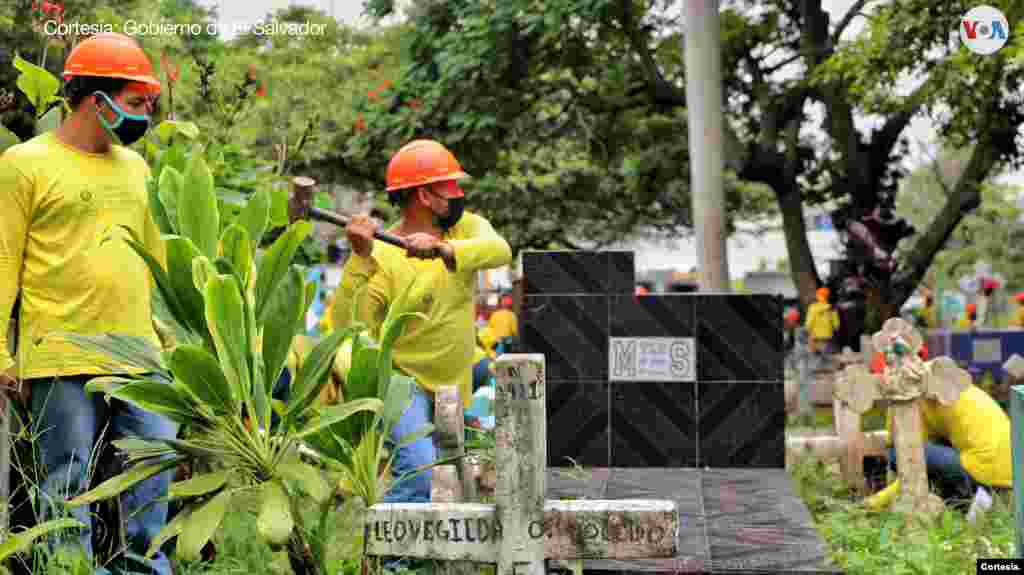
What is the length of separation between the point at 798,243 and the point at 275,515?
15417 millimetres

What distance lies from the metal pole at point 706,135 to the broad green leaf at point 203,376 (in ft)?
31.4

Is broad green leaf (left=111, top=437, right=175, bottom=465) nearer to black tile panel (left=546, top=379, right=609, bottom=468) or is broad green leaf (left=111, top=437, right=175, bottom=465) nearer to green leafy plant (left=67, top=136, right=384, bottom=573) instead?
green leafy plant (left=67, top=136, right=384, bottom=573)

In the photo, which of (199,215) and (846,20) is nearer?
(199,215)

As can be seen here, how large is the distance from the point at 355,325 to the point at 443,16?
1177 centimetres

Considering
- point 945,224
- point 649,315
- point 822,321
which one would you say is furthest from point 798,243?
point 649,315

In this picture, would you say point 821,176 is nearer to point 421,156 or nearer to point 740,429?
point 740,429

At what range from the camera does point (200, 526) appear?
3680 millimetres

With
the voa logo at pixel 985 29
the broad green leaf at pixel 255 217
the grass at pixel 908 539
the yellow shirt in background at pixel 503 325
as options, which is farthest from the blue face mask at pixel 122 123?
the yellow shirt in background at pixel 503 325

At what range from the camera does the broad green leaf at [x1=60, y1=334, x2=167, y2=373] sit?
3.87 m

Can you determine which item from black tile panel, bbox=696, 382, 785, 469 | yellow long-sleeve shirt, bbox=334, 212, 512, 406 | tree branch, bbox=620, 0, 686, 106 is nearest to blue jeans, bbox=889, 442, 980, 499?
black tile panel, bbox=696, 382, 785, 469

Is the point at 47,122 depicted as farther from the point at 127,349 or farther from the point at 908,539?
the point at 908,539

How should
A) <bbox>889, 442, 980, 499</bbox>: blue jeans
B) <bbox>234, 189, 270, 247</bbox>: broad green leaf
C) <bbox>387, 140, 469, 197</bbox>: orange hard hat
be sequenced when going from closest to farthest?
<bbox>234, 189, 270, 247</bbox>: broad green leaf, <bbox>387, 140, 469, 197</bbox>: orange hard hat, <bbox>889, 442, 980, 499</bbox>: blue jeans

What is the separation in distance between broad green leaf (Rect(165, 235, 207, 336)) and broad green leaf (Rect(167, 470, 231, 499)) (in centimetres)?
37

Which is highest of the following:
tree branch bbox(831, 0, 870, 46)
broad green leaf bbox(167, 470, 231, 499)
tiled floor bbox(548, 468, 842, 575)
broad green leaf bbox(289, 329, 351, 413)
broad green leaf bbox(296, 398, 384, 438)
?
tree branch bbox(831, 0, 870, 46)
